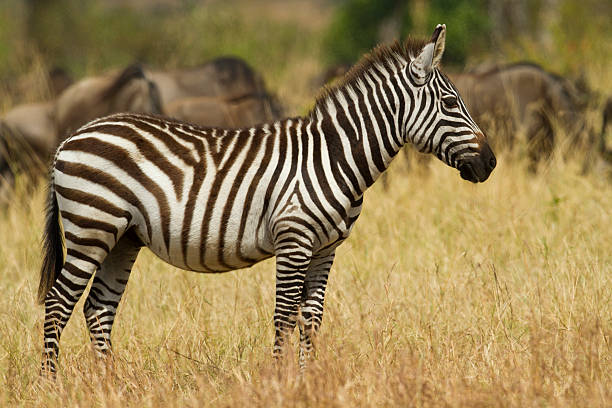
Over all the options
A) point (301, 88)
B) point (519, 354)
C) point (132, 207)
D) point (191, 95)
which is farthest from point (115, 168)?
point (301, 88)

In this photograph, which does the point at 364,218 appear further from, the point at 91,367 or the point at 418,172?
the point at 91,367

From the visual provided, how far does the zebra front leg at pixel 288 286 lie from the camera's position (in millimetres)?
4629

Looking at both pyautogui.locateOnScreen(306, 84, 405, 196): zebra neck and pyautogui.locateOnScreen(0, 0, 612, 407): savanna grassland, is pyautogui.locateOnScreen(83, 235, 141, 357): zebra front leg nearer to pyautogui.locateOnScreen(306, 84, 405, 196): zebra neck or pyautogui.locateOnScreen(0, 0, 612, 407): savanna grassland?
pyautogui.locateOnScreen(0, 0, 612, 407): savanna grassland

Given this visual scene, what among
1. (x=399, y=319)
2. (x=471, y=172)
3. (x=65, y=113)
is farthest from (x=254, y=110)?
(x=471, y=172)

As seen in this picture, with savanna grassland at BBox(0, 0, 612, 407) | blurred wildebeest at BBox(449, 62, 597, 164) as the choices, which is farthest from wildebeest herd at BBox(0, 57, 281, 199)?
blurred wildebeest at BBox(449, 62, 597, 164)

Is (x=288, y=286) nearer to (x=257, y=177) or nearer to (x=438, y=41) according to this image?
(x=257, y=177)

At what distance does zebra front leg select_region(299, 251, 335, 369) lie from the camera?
16.4ft

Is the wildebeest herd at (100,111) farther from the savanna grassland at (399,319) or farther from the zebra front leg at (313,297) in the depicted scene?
the zebra front leg at (313,297)

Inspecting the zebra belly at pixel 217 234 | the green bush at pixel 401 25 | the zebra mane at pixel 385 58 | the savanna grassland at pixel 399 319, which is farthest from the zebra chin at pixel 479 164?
the green bush at pixel 401 25

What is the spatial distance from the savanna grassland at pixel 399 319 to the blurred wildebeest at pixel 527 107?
51.4 inches

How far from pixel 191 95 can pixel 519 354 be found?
9.44 metres

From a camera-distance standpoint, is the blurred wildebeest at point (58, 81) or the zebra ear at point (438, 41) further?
the blurred wildebeest at point (58, 81)

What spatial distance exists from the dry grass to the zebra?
1.57 ft

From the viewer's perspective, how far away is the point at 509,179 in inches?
360
